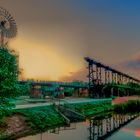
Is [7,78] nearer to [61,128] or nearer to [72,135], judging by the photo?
[72,135]

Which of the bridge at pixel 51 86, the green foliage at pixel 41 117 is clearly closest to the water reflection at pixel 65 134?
the green foliage at pixel 41 117

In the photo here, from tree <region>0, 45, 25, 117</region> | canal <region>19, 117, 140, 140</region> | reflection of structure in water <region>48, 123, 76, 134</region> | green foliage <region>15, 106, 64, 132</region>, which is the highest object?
tree <region>0, 45, 25, 117</region>

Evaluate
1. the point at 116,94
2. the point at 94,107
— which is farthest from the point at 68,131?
the point at 116,94

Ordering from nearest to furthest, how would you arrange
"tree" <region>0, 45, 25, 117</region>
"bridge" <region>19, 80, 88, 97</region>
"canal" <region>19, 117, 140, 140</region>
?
"tree" <region>0, 45, 25, 117</region>, "canal" <region>19, 117, 140, 140</region>, "bridge" <region>19, 80, 88, 97</region>

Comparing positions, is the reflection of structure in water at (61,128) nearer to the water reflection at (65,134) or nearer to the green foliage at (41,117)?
the water reflection at (65,134)

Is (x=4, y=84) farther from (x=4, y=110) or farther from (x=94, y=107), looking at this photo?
(x=94, y=107)

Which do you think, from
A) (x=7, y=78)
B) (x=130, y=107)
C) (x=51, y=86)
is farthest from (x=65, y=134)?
(x=51, y=86)

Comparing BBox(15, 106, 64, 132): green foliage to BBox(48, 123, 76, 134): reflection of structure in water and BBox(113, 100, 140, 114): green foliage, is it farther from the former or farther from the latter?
BBox(113, 100, 140, 114): green foliage

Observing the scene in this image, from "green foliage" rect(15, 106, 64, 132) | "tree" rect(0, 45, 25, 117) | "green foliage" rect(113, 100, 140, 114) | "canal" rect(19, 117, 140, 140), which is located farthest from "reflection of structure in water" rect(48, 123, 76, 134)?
"green foliage" rect(113, 100, 140, 114)

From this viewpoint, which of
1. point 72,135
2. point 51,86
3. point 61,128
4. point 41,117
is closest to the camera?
point 72,135

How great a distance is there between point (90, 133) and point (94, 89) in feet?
240

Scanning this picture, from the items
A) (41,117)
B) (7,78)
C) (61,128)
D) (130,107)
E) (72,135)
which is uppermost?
(7,78)

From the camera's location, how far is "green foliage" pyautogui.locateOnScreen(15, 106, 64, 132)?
45.0 meters

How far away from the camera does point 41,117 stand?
4778cm
